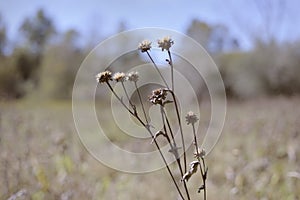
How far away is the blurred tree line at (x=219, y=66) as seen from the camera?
35.9ft

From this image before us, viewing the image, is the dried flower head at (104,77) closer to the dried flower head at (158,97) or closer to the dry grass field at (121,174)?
the dried flower head at (158,97)

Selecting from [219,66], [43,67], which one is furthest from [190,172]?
[43,67]

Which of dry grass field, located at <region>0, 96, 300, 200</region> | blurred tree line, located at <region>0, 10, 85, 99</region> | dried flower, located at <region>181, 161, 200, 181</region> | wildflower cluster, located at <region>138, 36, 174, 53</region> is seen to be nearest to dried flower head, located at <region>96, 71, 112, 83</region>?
wildflower cluster, located at <region>138, 36, 174, 53</region>

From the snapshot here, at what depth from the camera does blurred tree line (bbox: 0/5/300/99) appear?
10.9 m

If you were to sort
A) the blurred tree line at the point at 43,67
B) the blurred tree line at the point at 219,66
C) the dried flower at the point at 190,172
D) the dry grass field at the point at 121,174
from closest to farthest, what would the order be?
the dried flower at the point at 190,172
the dry grass field at the point at 121,174
the blurred tree line at the point at 219,66
the blurred tree line at the point at 43,67

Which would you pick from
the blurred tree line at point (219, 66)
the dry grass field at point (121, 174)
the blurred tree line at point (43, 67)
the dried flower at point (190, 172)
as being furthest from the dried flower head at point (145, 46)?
the blurred tree line at point (43, 67)

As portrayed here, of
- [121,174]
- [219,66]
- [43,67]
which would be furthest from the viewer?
[43,67]

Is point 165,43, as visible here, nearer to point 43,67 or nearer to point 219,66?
point 219,66

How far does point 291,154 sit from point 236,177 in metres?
0.52

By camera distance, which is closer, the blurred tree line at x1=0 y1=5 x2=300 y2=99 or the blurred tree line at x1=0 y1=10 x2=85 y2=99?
the blurred tree line at x1=0 y1=5 x2=300 y2=99

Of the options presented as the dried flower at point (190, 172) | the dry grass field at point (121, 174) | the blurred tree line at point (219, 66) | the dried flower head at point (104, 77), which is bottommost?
the dried flower at point (190, 172)

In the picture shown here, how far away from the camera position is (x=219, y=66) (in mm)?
11898

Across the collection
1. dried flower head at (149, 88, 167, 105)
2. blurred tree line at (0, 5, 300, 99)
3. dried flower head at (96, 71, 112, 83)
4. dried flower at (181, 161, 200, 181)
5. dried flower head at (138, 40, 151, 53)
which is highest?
blurred tree line at (0, 5, 300, 99)

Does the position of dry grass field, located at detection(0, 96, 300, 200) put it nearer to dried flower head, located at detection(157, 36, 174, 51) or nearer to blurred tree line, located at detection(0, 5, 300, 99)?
dried flower head, located at detection(157, 36, 174, 51)
